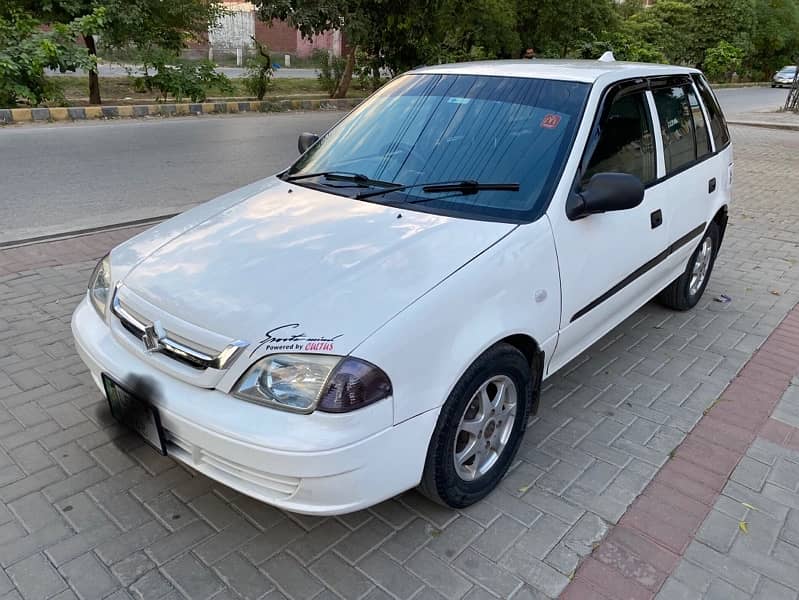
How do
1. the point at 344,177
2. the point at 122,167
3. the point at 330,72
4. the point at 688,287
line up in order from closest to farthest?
the point at 344,177
the point at 688,287
the point at 122,167
the point at 330,72

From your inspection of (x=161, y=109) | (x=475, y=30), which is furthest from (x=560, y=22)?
(x=161, y=109)

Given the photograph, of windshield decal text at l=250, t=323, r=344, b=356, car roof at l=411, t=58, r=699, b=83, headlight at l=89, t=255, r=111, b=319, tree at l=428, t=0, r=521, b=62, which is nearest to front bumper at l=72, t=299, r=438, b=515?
windshield decal text at l=250, t=323, r=344, b=356

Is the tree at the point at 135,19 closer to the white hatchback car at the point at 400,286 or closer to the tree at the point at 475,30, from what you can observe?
the tree at the point at 475,30

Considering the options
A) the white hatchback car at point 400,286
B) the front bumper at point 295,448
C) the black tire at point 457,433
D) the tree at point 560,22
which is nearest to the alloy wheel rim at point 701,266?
the white hatchback car at point 400,286

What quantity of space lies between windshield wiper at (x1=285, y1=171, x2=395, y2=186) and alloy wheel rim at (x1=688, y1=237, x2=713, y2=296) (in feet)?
9.13

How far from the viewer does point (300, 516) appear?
271cm

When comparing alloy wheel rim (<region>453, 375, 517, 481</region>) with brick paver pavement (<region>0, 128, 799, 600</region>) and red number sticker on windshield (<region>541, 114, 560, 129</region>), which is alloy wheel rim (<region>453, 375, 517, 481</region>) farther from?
red number sticker on windshield (<region>541, 114, 560, 129</region>)

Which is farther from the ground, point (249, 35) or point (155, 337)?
point (249, 35)

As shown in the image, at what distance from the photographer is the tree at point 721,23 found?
1834 inches

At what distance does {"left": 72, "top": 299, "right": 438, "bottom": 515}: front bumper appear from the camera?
83.0 inches

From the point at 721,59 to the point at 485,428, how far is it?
5179 cm

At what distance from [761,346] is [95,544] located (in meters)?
4.19

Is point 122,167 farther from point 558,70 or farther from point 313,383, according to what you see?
point 313,383

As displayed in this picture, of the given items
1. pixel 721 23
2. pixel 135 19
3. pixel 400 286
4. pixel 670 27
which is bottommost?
pixel 400 286
